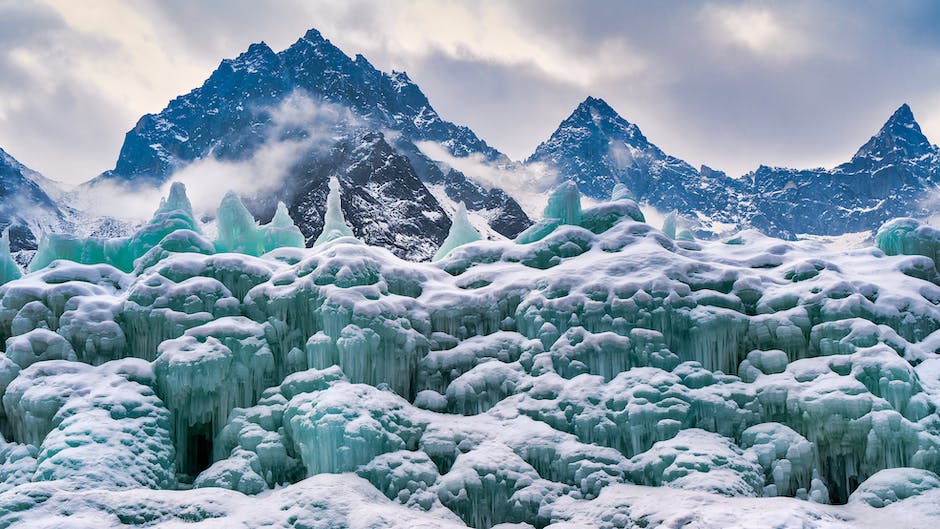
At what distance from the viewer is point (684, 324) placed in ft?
64.5

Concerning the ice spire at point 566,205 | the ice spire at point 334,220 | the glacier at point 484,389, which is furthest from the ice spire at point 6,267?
the ice spire at point 566,205

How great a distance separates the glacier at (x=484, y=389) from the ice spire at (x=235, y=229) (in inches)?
154

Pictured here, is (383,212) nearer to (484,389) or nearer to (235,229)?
(235,229)

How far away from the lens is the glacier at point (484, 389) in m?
16.0

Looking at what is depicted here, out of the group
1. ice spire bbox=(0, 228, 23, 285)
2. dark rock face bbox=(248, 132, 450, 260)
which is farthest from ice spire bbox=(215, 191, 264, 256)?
dark rock face bbox=(248, 132, 450, 260)

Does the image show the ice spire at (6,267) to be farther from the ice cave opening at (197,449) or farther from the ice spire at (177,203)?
the ice cave opening at (197,449)

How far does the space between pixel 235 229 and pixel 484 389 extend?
1317 cm

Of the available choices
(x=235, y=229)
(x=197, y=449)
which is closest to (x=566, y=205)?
(x=235, y=229)

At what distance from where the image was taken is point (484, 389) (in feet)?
64.0

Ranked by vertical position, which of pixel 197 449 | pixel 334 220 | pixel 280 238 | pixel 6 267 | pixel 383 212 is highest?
pixel 383 212

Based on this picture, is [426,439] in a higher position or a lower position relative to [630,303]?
lower

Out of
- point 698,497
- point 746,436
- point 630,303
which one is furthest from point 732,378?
point 698,497

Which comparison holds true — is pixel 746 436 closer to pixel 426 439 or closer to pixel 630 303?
pixel 630 303

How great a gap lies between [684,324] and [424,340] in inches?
272
